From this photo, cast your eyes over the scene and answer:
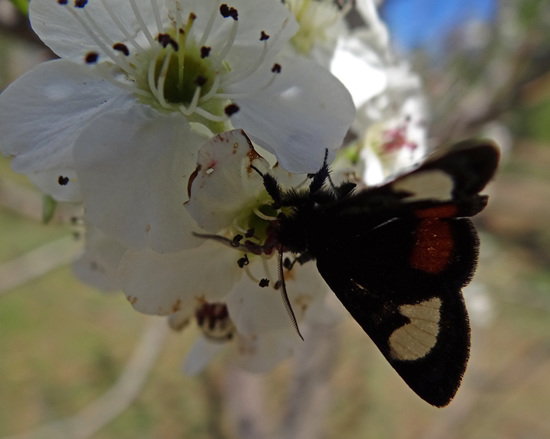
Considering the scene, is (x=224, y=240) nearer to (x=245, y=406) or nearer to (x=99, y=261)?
(x=99, y=261)

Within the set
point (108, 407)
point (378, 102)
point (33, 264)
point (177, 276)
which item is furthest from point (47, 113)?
point (33, 264)

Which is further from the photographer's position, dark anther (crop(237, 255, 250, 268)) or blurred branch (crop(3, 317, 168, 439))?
blurred branch (crop(3, 317, 168, 439))

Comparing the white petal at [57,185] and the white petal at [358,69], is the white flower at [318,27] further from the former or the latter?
the white petal at [57,185]

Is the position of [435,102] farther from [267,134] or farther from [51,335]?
[51,335]

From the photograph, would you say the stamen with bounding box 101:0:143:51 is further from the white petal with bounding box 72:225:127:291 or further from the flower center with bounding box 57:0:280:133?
the white petal with bounding box 72:225:127:291

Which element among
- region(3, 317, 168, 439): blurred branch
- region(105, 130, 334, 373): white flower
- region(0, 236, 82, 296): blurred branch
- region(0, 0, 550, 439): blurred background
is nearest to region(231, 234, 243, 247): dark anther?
region(105, 130, 334, 373): white flower

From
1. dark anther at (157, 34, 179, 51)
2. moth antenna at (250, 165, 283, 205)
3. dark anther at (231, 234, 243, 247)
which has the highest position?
dark anther at (157, 34, 179, 51)

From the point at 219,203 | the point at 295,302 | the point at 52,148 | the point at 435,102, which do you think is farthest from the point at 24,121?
the point at 435,102
